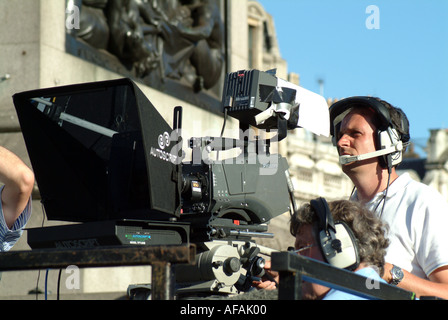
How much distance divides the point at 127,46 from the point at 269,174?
4815 mm

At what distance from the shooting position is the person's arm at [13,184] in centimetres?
311

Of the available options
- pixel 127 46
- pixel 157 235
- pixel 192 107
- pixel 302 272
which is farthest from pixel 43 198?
pixel 192 107

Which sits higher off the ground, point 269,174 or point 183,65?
point 183,65

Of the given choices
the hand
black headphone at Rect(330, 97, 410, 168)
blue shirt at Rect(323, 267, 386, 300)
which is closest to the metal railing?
blue shirt at Rect(323, 267, 386, 300)

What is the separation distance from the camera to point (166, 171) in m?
3.03

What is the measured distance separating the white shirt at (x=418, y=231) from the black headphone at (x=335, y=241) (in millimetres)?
Answer: 665

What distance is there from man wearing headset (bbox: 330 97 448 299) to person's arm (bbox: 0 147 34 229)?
4.18ft

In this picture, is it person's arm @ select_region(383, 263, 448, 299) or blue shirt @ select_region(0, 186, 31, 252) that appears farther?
blue shirt @ select_region(0, 186, 31, 252)

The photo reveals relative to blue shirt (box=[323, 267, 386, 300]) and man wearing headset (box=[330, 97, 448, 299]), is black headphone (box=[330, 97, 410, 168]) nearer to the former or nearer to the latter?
man wearing headset (box=[330, 97, 448, 299])

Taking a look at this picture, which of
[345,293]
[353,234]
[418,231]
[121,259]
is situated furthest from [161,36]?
[121,259]

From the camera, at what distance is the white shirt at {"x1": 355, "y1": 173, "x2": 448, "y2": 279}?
305 centimetres

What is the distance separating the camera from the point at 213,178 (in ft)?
10.7

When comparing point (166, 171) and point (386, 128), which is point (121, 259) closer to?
point (166, 171)

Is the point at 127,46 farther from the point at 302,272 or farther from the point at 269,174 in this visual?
the point at 302,272
